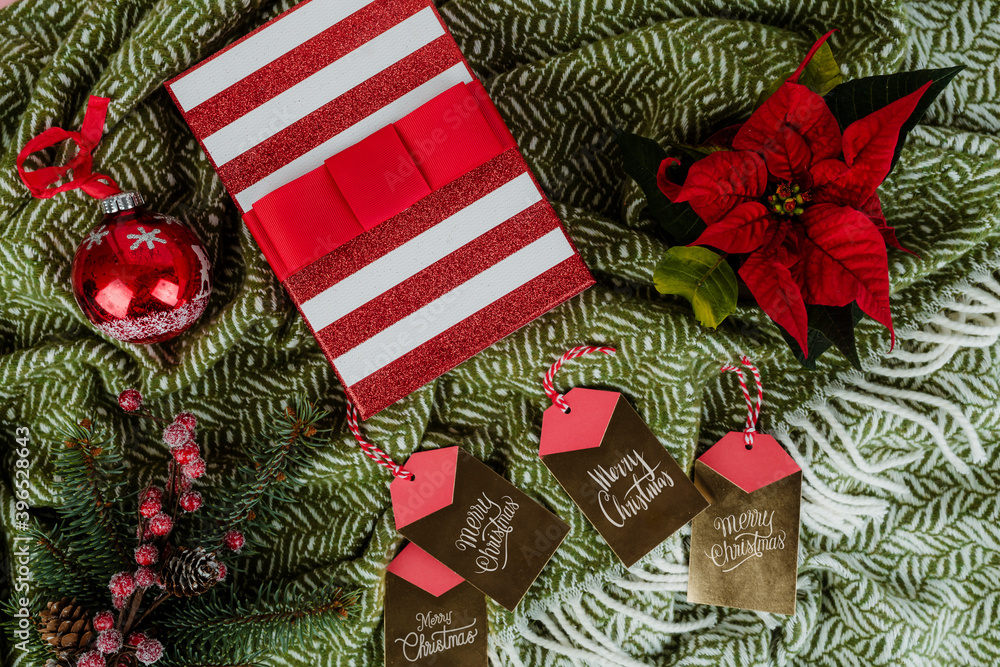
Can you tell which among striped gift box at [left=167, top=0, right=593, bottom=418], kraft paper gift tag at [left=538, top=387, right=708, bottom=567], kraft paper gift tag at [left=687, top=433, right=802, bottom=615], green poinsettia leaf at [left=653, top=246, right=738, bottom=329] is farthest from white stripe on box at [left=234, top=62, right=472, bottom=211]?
kraft paper gift tag at [left=687, top=433, right=802, bottom=615]

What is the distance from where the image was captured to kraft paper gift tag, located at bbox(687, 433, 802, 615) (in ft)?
2.83

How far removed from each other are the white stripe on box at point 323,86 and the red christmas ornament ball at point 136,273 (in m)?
0.11

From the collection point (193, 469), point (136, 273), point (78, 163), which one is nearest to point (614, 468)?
point (193, 469)

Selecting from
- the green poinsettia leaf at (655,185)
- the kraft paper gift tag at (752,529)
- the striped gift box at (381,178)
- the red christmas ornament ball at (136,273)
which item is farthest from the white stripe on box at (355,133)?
the kraft paper gift tag at (752,529)

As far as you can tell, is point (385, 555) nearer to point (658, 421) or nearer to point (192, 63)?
point (658, 421)

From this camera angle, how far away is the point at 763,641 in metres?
0.89

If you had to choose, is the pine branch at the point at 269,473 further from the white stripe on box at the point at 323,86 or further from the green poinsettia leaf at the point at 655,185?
the green poinsettia leaf at the point at 655,185

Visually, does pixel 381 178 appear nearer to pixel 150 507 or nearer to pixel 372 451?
pixel 372 451

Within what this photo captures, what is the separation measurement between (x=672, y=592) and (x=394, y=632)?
0.39 meters

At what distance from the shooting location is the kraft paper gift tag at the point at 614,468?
84cm

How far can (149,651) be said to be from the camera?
28.0 inches

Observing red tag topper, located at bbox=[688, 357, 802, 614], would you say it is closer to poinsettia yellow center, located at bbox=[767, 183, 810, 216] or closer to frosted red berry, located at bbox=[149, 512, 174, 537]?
poinsettia yellow center, located at bbox=[767, 183, 810, 216]

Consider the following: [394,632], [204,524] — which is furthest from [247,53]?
[394,632]

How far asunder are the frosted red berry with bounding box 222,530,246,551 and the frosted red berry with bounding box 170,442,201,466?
11cm
